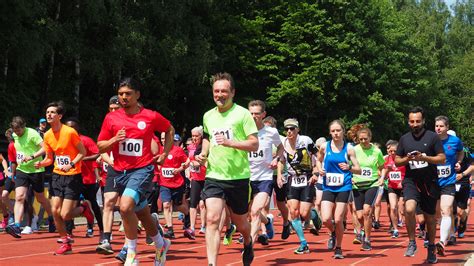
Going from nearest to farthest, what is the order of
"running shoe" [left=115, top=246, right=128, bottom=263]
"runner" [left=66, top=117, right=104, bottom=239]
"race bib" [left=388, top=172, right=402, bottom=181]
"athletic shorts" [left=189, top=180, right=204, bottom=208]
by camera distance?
"running shoe" [left=115, top=246, right=128, bottom=263] < "runner" [left=66, top=117, right=104, bottom=239] < "athletic shorts" [left=189, top=180, right=204, bottom=208] < "race bib" [left=388, top=172, right=402, bottom=181]

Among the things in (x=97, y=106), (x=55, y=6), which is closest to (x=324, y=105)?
(x=97, y=106)

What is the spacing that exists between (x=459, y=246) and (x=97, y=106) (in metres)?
27.7

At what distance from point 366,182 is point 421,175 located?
3.48 metres

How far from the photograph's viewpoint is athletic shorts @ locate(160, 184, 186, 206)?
15.6m

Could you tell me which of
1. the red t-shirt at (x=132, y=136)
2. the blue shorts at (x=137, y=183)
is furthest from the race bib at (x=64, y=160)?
the blue shorts at (x=137, y=183)

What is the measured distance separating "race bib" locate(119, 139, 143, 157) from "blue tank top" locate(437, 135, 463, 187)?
481 cm

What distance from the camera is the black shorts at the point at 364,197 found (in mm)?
14336

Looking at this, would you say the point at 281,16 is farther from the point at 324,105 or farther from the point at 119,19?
the point at 119,19

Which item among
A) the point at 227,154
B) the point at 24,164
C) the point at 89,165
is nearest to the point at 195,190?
the point at 89,165

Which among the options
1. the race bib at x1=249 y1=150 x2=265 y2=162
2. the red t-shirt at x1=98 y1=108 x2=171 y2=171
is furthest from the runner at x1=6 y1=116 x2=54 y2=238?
the red t-shirt at x1=98 y1=108 x2=171 y2=171

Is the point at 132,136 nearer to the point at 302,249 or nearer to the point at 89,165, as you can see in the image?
the point at 302,249

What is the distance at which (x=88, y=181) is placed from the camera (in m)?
13.7

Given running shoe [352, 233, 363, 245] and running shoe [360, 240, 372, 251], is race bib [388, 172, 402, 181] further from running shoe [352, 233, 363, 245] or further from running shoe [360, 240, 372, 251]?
running shoe [360, 240, 372, 251]

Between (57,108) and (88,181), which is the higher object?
(57,108)
